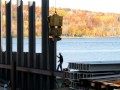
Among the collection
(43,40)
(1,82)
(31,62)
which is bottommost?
(1,82)

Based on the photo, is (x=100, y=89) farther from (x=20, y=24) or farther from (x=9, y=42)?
(x=9, y=42)

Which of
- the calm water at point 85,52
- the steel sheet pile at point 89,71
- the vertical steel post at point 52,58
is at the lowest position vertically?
the calm water at point 85,52

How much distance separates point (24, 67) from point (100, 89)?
13.7 meters

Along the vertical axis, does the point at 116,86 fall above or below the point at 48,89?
above

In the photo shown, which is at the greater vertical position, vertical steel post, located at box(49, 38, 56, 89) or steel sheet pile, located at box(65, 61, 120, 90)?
steel sheet pile, located at box(65, 61, 120, 90)

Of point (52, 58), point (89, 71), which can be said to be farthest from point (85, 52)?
point (89, 71)

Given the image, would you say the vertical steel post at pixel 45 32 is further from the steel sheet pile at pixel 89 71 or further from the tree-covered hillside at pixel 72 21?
the steel sheet pile at pixel 89 71

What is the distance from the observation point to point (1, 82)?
2297 cm

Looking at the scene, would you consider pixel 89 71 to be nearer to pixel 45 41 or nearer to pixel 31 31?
pixel 45 41

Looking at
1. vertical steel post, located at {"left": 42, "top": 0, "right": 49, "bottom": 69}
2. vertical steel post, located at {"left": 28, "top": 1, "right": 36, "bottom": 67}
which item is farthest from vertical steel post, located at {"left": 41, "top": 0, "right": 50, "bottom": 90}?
vertical steel post, located at {"left": 28, "top": 1, "right": 36, "bottom": 67}

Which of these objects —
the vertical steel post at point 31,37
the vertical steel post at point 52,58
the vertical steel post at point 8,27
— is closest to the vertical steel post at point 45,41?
the vertical steel post at point 52,58

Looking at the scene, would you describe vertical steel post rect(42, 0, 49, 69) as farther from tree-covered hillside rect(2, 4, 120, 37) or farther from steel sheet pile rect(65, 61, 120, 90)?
steel sheet pile rect(65, 61, 120, 90)

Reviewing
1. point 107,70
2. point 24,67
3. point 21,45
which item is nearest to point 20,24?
point 21,45

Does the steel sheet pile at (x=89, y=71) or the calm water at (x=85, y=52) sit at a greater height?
the steel sheet pile at (x=89, y=71)
